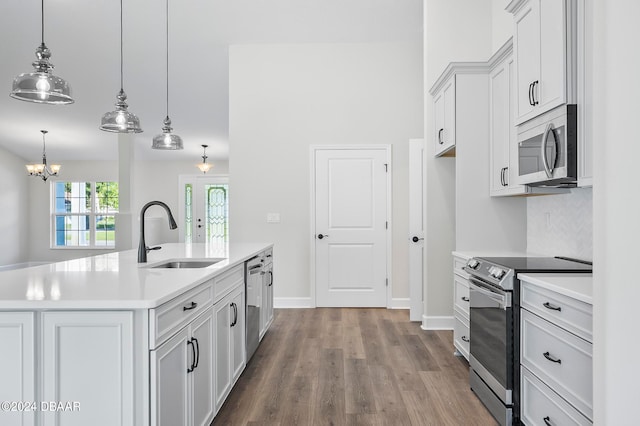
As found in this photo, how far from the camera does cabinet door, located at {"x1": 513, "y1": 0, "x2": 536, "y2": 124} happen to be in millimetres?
2471

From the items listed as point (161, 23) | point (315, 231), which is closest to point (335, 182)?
point (315, 231)

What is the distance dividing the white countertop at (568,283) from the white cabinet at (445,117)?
66.1 inches

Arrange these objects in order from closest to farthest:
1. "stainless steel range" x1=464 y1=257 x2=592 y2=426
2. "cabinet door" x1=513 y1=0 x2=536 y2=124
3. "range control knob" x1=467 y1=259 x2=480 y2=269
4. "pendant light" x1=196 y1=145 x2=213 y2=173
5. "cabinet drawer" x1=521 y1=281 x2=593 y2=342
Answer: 1. "cabinet drawer" x1=521 y1=281 x2=593 y2=342
2. "stainless steel range" x1=464 y1=257 x2=592 y2=426
3. "cabinet door" x1=513 y1=0 x2=536 y2=124
4. "range control knob" x1=467 y1=259 x2=480 y2=269
5. "pendant light" x1=196 y1=145 x2=213 y2=173

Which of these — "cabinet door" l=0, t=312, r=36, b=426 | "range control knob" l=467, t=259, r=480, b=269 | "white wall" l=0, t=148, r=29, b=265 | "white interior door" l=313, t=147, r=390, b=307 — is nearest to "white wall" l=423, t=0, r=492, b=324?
"white interior door" l=313, t=147, r=390, b=307

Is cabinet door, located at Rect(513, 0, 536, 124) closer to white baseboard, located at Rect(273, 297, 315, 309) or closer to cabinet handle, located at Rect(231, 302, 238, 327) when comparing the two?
cabinet handle, located at Rect(231, 302, 238, 327)

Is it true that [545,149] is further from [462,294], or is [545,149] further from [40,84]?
[40,84]

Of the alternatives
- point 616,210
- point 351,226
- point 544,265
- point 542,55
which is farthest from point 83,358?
point 351,226

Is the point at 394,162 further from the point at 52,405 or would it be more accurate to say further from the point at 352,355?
the point at 52,405

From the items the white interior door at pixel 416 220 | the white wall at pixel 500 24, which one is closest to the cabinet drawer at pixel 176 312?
the white interior door at pixel 416 220

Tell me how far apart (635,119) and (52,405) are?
2.08 metres

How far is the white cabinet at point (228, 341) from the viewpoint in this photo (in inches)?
93.2

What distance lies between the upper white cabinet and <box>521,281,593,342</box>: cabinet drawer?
957 mm

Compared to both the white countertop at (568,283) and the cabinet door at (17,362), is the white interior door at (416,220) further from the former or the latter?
the cabinet door at (17,362)

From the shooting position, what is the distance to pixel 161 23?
5.12 metres
